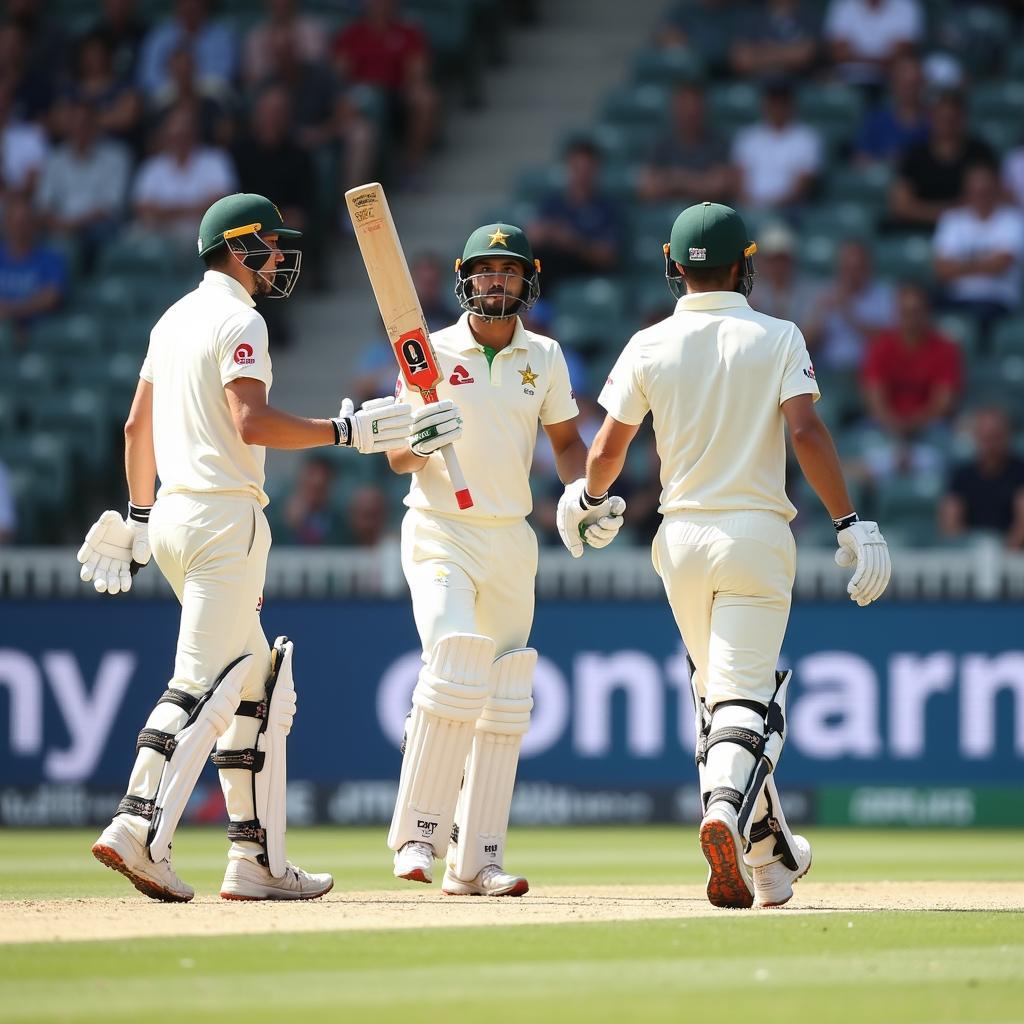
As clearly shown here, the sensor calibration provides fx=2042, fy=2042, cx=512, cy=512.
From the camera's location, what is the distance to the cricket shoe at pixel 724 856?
570 cm

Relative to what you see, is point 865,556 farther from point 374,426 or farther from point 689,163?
point 689,163

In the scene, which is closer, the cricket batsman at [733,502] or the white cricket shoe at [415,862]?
the cricket batsman at [733,502]

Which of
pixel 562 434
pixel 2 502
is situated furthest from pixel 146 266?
pixel 562 434

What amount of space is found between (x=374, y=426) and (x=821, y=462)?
4.46 feet

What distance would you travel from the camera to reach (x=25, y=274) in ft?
48.2

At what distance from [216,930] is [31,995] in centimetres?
107

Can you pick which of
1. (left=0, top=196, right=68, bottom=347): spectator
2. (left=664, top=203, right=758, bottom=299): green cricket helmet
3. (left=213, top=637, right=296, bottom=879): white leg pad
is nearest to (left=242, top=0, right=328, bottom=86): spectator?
(left=0, top=196, right=68, bottom=347): spectator

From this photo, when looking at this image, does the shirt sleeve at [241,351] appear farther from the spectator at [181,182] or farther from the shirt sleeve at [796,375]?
the spectator at [181,182]

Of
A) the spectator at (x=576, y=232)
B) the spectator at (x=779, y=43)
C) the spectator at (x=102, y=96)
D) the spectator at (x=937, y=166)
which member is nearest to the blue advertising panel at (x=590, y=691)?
the spectator at (x=576, y=232)

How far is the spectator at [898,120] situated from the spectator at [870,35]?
14.3 inches

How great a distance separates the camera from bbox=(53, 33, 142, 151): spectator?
1561 cm

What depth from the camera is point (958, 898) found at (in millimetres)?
6680

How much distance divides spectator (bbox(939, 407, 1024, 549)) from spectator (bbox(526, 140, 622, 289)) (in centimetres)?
321

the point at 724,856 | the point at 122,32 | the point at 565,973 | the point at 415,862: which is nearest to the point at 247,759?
the point at 415,862
